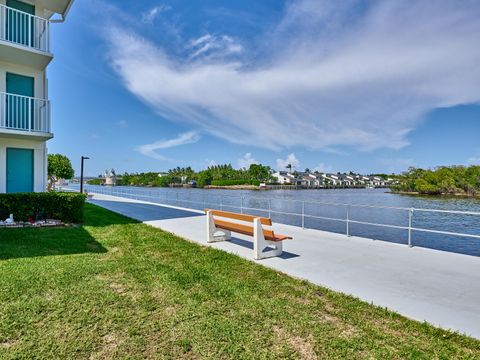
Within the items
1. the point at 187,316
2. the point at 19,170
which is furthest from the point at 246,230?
the point at 19,170

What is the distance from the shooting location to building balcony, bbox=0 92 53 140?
9469mm

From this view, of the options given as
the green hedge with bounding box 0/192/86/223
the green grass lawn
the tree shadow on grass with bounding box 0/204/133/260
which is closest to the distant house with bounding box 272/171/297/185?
the green hedge with bounding box 0/192/86/223

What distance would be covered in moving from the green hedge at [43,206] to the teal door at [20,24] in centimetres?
538

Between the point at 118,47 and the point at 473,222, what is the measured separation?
24889 millimetres

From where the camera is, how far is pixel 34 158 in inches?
425

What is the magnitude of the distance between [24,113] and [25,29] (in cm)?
308

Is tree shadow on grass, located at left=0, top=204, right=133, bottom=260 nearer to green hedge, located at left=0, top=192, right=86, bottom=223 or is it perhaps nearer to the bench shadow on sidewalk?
green hedge, located at left=0, top=192, right=86, bottom=223

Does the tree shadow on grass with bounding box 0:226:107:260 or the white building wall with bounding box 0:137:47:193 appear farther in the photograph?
the white building wall with bounding box 0:137:47:193

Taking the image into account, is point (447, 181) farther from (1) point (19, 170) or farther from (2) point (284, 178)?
(1) point (19, 170)

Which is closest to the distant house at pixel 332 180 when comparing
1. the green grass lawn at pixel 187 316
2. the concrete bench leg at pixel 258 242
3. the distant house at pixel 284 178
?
the distant house at pixel 284 178

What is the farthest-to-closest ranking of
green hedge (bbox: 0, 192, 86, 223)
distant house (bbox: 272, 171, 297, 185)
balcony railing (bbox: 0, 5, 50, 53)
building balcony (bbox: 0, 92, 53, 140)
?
distant house (bbox: 272, 171, 297, 185)
balcony railing (bbox: 0, 5, 50, 53)
building balcony (bbox: 0, 92, 53, 140)
green hedge (bbox: 0, 192, 86, 223)

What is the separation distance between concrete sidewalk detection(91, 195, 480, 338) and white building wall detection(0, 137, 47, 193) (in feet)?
24.0

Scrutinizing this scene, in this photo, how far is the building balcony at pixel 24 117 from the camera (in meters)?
9.47

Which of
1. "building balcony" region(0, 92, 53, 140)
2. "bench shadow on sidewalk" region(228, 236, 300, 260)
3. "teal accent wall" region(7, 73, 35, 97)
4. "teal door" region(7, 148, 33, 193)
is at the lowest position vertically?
"bench shadow on sidewalk" region(228, 236, 300, 260)
